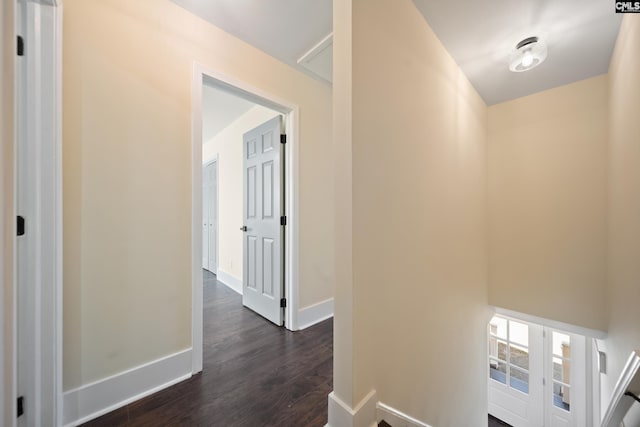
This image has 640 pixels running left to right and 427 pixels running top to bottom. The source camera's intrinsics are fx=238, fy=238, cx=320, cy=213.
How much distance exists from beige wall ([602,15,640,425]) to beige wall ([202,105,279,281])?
319cm

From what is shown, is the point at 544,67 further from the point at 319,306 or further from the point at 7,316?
the point at 7,316

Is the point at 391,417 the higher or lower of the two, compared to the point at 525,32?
lower

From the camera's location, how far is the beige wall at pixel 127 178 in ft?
4.09

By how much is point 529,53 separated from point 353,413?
2517 mm

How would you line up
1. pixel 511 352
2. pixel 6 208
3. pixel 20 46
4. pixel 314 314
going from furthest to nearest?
pixel 511 352, pixel 314 314, pixel 20 46, pixel 6 208

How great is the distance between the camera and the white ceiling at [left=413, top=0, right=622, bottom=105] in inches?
57.0

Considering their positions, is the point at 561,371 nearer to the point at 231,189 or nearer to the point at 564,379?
the point at 564,379

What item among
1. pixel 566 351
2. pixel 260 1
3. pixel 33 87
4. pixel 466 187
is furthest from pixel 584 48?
pixel 566 351

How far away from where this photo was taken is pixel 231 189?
3.76 meters

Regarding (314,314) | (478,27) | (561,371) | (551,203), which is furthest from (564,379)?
(478,27)

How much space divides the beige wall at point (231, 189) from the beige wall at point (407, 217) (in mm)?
2239

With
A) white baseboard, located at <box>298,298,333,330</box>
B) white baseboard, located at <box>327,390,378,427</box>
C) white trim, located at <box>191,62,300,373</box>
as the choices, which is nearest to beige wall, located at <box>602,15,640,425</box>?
white baseboard, located at <box>327,390,378,427</box>

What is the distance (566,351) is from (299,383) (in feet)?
14.0

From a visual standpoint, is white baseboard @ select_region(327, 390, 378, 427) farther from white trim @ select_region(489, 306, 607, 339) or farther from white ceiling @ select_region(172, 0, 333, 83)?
white trim @ select_region(489, 306, 607, 339)
